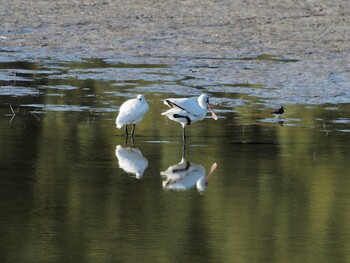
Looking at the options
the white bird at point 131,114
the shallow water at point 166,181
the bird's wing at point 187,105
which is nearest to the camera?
the shallow water at point 166,181

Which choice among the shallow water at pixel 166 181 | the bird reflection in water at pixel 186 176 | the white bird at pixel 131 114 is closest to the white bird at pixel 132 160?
the shallow water at pixel 166 181

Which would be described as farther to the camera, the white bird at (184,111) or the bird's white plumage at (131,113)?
the bird's white plumage at (131,113)

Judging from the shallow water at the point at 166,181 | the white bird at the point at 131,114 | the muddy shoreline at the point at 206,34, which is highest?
the muddy shoreline at the point at 206,34

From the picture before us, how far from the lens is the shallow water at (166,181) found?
10227 mm

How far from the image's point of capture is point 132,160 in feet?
47.0

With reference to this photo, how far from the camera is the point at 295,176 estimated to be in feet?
44.2

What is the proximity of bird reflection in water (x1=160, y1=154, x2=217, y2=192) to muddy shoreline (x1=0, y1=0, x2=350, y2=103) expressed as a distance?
7.81 meters

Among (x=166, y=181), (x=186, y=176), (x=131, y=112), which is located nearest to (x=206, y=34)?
(x=131, y=112)

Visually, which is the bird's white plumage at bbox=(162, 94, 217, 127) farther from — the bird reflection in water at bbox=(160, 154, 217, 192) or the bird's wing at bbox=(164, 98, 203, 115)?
the bird reflection in water at bbox=(160, 154, 217, 192)

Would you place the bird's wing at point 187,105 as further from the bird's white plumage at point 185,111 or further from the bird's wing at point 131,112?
the bird's wing at point 131,112

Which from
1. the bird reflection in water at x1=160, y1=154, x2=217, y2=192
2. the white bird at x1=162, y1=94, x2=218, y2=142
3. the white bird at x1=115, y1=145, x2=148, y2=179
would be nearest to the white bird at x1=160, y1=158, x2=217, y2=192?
the bird reflection in water at x1=160, y1=154, x2=217, y2=192

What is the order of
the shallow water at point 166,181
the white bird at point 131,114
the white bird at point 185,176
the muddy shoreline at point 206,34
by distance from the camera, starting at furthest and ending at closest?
the muddy shoreline at point 206,34, the white bird at point 131,114, the white bird at point 185,176, the shallow water at point 166,181

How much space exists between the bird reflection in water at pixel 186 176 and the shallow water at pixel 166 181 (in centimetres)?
5

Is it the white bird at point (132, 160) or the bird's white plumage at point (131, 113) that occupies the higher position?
the bird's white plumage at point (131, 113)
